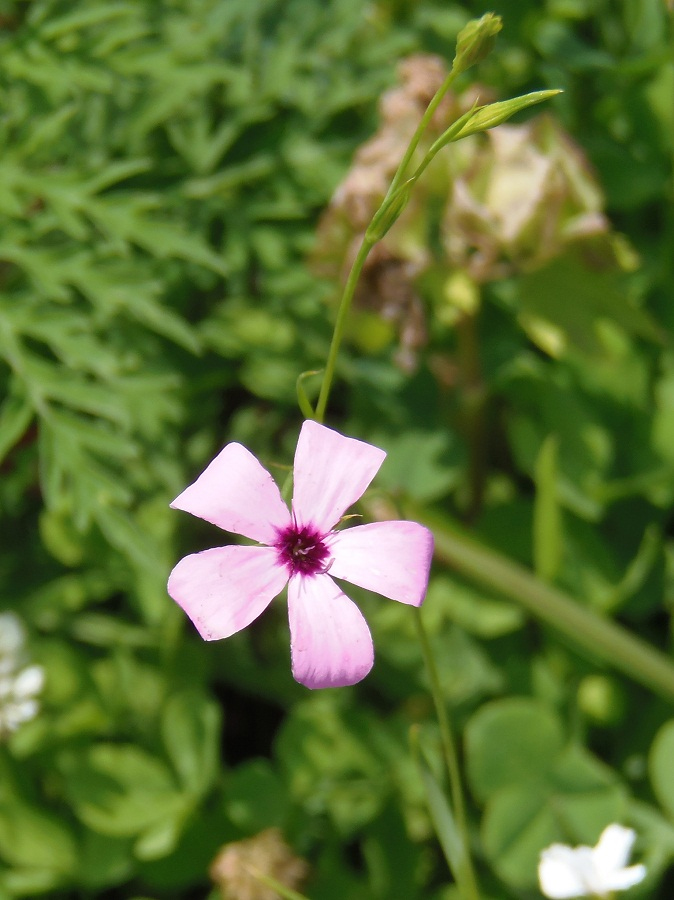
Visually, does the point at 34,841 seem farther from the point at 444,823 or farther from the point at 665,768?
the point at 665,768

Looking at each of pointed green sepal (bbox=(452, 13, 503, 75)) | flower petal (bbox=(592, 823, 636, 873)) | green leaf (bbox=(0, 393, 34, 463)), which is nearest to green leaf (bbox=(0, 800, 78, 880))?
green leaf (bbox=(0, 393, 34, 463))

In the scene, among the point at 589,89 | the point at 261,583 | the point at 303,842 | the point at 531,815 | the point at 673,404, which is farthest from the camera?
the point at 589,89

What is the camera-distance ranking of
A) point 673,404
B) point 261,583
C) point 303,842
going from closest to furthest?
point 261,583
point 303,842
point 673,404

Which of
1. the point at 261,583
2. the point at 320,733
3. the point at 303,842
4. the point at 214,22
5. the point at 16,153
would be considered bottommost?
the point at 303,842

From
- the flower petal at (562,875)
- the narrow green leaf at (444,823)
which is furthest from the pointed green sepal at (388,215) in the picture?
the flower petal at (562,875)

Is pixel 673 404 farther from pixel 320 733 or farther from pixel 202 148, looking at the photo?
pixel 202 148

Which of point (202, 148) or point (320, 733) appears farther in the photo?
point (202, 148)

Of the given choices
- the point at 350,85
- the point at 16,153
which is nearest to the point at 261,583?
the point at 16,153
